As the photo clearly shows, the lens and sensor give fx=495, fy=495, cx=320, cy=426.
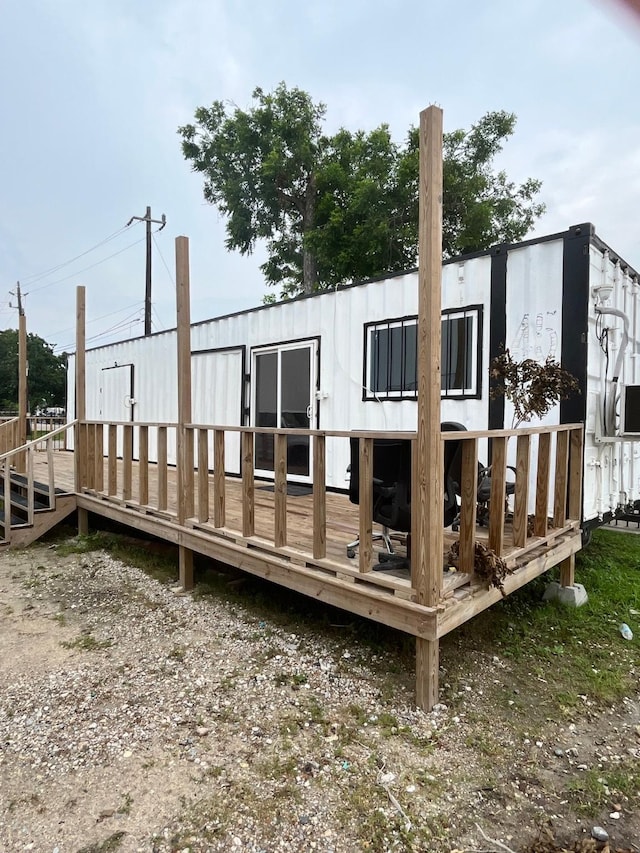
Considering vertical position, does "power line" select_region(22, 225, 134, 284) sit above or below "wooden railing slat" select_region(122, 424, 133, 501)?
above

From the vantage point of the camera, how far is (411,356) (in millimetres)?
4578

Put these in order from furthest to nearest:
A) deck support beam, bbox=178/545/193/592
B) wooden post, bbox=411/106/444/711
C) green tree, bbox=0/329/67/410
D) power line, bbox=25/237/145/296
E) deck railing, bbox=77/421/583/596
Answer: green tree, bbox=0/329/67/410 < power line, bbox=25/237/145/296 < deck support beam, bbox=178/545/193/592 < deck railing, bbox=77/421/583/596 < wooden post, bbox=411/106/444/711

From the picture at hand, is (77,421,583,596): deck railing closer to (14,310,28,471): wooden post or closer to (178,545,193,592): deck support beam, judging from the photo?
(178,545,193,592): deck support beam

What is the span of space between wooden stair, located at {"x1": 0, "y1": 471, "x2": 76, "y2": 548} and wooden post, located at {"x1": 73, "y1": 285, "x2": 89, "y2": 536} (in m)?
0.21

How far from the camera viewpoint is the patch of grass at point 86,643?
3.10m

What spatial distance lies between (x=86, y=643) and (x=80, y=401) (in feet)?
10.8

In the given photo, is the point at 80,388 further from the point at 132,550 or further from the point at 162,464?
the point at 162,464

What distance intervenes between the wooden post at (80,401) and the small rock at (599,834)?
18.2 feet

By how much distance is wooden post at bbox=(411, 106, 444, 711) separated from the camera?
7.29 feet

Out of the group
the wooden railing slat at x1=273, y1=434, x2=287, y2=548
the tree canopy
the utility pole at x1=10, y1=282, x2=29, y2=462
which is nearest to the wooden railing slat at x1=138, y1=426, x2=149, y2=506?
the wooden railing slat at x1=273, y1=434, x2=287, y2=548

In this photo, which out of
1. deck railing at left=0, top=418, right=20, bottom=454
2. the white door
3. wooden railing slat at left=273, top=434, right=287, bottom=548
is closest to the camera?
wooden railing slat at left=273, top=434, right=287, bottom=548

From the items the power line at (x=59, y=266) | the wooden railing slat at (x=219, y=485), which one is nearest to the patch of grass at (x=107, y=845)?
the wooden railing slat at (x=219, y=485)

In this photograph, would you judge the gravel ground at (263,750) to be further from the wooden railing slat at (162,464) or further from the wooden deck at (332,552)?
the wooden railing slat at (162,464)

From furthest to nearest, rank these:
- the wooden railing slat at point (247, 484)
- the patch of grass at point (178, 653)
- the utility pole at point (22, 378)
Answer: the utility pole at point (22, 378), the wooden railing slat at point (247, 484), the patch of grass at point (178, 653)
